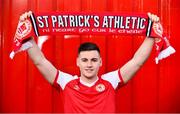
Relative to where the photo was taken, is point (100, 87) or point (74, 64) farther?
point (74, 64)

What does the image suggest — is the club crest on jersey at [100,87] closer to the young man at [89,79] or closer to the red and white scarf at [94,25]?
the young man at [89,79]

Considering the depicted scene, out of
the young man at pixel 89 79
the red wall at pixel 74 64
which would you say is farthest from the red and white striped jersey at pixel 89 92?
the red wall at pixel 74 64

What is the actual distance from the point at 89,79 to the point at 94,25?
0.29m

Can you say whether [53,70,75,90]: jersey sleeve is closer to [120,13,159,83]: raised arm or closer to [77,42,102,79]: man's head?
[77,42,102,79]: man's head

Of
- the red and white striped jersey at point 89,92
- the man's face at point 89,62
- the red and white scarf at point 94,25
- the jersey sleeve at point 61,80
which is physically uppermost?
the red and white scarf at point 94,25

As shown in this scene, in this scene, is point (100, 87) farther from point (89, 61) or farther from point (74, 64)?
point (74, 64)

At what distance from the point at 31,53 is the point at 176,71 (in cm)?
87

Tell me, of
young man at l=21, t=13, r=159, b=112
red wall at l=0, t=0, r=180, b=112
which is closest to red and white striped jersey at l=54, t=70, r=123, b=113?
young man at l=21, t=13, r=159, b=112

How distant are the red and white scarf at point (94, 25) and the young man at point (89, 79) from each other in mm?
42

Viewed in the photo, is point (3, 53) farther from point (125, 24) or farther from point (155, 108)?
point (155, 108)

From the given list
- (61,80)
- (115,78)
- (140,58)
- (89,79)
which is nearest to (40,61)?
(61,80)

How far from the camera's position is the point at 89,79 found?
2008 millimetres

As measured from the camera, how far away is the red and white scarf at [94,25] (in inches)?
78.7

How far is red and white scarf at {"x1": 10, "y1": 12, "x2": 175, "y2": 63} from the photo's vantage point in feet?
6.56
